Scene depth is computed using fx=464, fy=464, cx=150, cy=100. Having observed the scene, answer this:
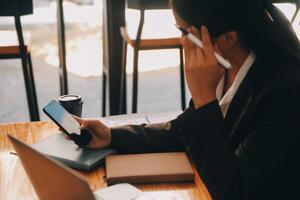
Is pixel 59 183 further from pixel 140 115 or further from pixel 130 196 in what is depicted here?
pixel 140 115

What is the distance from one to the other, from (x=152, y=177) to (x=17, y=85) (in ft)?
9.71

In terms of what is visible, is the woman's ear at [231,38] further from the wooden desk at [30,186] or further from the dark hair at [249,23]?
the wooden desk at [30,186]

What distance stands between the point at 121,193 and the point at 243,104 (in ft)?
1.32

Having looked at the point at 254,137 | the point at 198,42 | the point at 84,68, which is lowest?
the point at 84,68

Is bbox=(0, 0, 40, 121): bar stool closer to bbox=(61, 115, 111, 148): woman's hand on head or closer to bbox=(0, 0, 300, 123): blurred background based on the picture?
bbox=(0, 0, 300, 123): blurred background

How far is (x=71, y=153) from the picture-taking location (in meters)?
1.31

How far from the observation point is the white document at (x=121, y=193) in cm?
109

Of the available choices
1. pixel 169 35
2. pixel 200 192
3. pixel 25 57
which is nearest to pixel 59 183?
pixel 200 192

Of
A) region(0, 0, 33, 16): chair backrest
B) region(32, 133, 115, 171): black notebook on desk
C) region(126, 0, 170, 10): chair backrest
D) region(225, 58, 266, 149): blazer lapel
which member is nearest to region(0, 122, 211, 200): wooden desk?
region(32, 133, 115, 171): black notebook on desk

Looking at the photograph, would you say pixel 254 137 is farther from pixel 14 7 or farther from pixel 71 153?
pixel 14 7

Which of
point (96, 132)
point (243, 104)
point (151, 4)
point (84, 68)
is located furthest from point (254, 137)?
point (84, 68)

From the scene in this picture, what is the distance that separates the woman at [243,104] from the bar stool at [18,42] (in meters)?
1.17

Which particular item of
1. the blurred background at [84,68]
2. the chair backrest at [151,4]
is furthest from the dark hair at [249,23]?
the blurred background at [84,68]

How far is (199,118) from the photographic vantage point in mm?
1180
